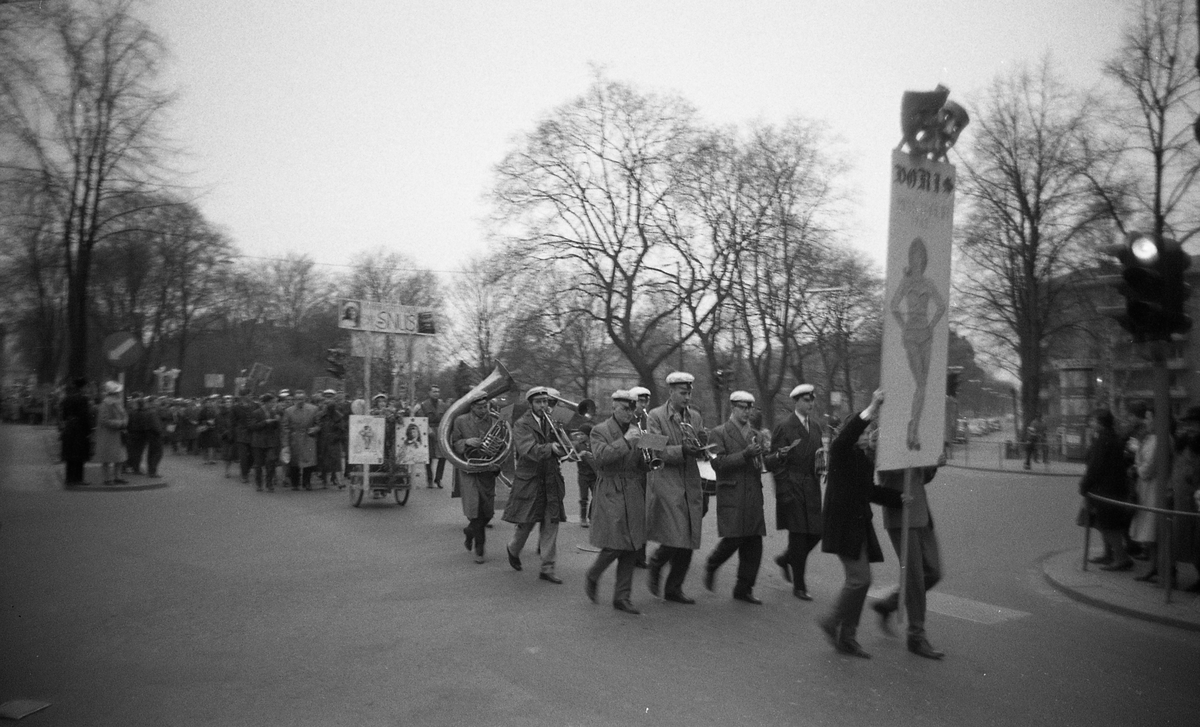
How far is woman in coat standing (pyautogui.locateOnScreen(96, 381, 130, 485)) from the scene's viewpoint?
15844 mm

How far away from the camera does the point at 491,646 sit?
243 inches

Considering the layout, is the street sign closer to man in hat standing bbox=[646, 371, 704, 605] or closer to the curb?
man in hat standing bbox=[646, 371, 704, 605]

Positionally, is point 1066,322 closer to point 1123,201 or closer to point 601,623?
point 1123,201

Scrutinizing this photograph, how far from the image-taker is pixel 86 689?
204 inches

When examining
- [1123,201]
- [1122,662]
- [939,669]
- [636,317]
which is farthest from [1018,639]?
[636,317]

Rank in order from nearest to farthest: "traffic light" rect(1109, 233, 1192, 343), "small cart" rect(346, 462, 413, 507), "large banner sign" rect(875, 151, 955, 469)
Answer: "large banner sign" rect(875, 151, 955, 469) → "traffic light" rect(1109, 233, 1192, 343) → "small cart" rect(346, 462, 413, 507)

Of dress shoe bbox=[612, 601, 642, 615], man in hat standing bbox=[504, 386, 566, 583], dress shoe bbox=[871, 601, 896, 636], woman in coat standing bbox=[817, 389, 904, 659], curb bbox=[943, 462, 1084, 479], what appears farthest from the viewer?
curb bbox=[943, 462, 1084, 479]

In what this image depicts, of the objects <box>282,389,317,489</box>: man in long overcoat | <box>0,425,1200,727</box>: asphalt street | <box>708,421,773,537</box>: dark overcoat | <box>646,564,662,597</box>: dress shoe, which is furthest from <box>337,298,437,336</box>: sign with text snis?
<box>708,421,773,537</box>: dark overcoat

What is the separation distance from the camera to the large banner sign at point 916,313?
5.88 m

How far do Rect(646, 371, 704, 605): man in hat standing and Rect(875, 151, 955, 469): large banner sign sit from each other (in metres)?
1.93

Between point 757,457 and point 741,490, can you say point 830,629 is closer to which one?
point 741,490

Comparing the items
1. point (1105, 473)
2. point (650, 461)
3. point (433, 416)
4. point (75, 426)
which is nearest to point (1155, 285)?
point (1105, 473)

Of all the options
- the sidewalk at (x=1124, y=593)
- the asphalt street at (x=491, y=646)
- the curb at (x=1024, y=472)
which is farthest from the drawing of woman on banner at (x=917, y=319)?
the curb at (x=1024, y=472)

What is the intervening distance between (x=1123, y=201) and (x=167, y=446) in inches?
1318
